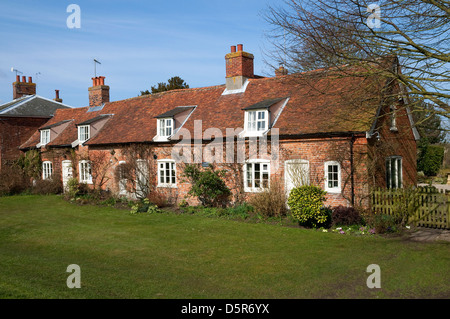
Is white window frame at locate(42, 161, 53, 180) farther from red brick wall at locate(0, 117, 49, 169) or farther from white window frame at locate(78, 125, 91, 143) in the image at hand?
white window frame at locate(78, 125, 91, 143)

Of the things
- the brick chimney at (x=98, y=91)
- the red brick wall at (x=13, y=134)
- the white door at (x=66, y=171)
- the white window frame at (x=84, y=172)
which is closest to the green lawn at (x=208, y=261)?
the white window frame at (x=84, y=172)

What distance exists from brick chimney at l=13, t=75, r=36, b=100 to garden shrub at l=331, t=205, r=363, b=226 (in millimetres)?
33260

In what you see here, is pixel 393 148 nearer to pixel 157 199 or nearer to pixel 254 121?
pixel 254 121

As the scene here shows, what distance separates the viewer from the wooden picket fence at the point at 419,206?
→ 13.4m

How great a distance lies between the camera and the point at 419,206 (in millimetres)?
13758

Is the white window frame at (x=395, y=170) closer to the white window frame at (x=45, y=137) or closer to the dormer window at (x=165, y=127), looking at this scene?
the dormer window at (x=165, y=127)

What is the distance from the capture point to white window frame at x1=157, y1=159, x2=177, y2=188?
20.6 m

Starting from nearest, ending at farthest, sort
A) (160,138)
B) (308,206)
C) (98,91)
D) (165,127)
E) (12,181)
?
1. (308,206)
2. (160,138)
3. (165,127)
4. (12,181)
5. (98,91)

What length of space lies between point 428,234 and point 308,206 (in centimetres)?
405

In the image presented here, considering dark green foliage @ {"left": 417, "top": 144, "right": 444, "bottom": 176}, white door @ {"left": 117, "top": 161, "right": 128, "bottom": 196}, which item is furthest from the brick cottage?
dark green foliage @ {"left": 417, "top": 144, "right": 444, "bottom": 176}

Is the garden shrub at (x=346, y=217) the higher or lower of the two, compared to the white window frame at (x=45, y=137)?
lower

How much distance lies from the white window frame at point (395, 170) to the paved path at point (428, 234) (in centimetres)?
402

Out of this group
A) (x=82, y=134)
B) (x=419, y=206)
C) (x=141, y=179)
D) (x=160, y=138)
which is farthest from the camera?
(x=82, y=134)

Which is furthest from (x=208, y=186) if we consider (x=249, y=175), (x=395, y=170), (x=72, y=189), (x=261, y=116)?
(x=72, y=189)
